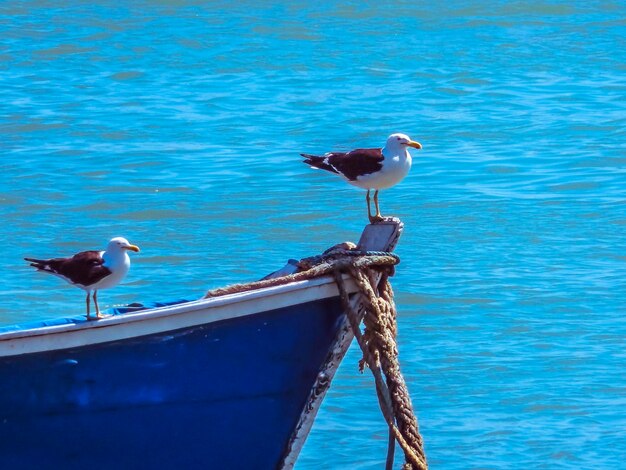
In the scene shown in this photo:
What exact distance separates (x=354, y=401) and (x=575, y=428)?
1380mm

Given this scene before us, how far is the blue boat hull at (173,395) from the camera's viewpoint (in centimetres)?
541

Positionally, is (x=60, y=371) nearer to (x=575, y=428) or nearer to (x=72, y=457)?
(x=72, y=457)

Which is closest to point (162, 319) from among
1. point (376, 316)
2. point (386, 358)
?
point (376, 316)

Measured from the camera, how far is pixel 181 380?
18.2 feet

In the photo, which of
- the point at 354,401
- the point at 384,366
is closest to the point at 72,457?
the point at 384,366

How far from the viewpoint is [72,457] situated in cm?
555

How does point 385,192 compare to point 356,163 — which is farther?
point 385,192

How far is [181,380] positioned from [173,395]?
8 centimetres

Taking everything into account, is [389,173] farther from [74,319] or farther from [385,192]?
[385,192]

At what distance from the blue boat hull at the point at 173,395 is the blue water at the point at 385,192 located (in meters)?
1.71

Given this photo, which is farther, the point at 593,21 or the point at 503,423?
the point at 593,21

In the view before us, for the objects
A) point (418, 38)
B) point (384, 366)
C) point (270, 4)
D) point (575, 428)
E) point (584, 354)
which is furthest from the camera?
point (270, 4)

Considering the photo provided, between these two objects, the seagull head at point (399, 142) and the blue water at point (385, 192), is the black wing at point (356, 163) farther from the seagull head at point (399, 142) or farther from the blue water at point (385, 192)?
the blue water at point (385, 192)

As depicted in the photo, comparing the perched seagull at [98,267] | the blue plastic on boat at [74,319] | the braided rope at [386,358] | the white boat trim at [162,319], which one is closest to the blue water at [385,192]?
the braided rope at [386,358]
